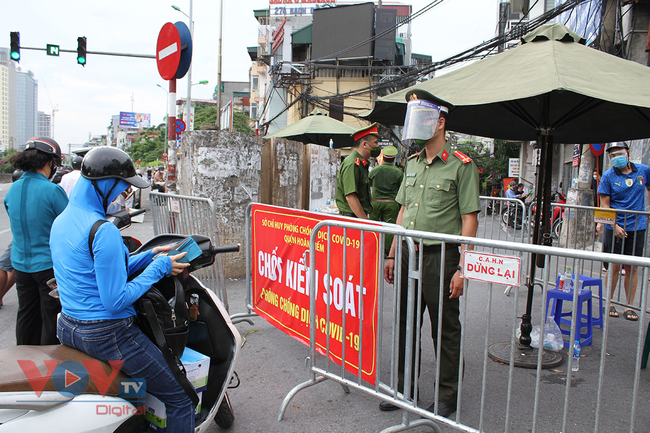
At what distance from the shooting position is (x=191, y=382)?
2.36 m

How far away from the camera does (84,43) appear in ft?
51.9

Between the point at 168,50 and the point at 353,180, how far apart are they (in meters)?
3.24

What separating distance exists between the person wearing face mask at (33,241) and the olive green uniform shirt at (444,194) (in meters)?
2.72

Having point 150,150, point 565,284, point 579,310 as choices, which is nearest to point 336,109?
point 565,284

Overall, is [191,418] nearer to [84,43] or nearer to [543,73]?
[543,73]

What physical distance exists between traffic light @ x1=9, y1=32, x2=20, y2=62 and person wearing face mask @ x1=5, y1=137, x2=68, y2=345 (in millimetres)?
15758

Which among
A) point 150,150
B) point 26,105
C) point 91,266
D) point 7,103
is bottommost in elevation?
point 91,266

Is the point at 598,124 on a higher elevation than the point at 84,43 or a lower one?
lower

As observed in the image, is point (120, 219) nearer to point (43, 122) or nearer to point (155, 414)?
point (155, 414)

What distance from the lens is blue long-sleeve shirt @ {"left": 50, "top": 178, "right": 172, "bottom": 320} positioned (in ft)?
6.44

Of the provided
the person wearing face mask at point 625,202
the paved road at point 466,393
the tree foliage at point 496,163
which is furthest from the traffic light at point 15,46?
the tree foliage at point 496,163

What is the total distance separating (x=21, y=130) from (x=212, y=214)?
159815 mm

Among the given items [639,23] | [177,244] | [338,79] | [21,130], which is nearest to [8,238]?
[177,244]

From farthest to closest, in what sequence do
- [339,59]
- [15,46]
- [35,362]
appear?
[339,59] → [15,46] → [35,362]
